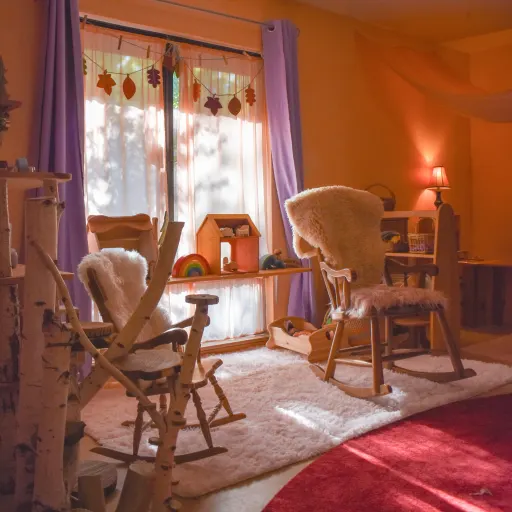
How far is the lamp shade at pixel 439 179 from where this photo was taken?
18.5ft

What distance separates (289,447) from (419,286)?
1.59 metres

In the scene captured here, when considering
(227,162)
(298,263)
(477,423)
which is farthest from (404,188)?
(477,423)

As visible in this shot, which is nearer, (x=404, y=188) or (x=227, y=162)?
(x=227, y=162)

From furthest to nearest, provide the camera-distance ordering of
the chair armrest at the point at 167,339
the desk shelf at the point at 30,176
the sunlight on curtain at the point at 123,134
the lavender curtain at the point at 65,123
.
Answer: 1. the sunlight on curtain at the point at 123,134
2. the lavender curtain at the point at 65,123
3. the chair armrest at the point at 167,339
4. the desk shelf at the point at 30,176

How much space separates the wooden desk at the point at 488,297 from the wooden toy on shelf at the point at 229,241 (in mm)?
2194

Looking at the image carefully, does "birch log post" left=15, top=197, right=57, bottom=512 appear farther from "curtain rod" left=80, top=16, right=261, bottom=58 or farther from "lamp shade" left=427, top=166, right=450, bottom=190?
"lamp shade" left=427, top=166, right=450, bottom=190

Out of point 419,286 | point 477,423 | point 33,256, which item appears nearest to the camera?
point 33,256

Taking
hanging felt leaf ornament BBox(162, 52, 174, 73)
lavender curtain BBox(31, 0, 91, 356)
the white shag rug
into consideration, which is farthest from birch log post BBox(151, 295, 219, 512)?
hanging felt leaf ornament BBox(162, 52, 174, 73)

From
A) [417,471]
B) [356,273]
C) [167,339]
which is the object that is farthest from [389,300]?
[167,339]

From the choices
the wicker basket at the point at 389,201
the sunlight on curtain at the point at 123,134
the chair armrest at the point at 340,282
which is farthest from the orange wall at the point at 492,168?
the sunlight on curtain at the point at 123,134

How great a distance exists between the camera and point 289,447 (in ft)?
8.00

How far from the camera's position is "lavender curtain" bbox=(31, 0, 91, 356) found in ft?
10.8

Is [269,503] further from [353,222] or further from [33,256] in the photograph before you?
[353,222]

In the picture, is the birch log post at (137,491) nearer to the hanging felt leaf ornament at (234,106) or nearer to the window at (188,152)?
the window at (188,152)
